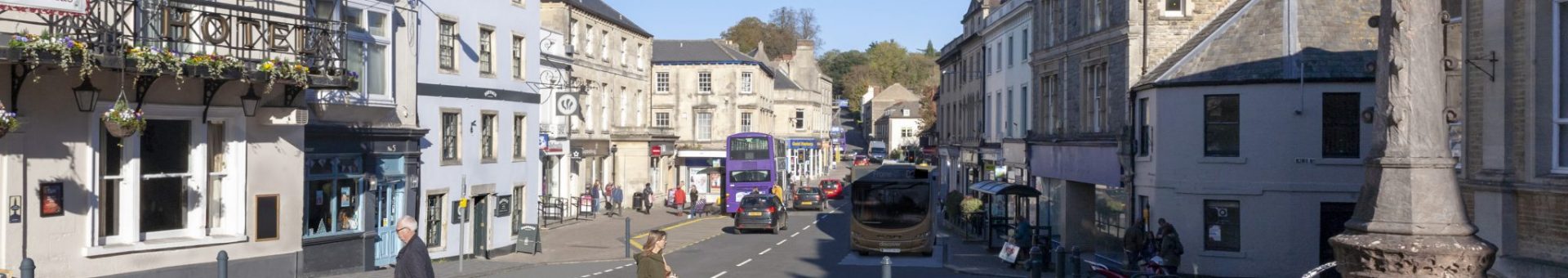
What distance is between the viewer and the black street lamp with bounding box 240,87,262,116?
1675cm

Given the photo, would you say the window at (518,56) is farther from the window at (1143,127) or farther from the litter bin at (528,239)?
the window at (1143,127)

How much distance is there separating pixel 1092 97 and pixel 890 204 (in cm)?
556

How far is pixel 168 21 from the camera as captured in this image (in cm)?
1583

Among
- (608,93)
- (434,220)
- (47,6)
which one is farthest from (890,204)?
(608,93)

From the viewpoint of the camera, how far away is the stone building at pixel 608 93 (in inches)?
1909

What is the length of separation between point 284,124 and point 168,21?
7.58 ft

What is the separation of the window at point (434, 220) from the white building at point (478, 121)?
0.07 feet

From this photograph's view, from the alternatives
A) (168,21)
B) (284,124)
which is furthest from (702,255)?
(168,21)

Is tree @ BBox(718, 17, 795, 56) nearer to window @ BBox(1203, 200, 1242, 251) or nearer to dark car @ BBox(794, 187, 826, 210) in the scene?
dark car @ BBox(794, 187, 826, 210)

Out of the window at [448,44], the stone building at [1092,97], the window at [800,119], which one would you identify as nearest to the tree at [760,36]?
the window at [800,119]

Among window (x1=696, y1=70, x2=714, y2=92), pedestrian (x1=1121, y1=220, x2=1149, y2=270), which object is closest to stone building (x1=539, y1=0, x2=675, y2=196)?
window (x1=696, y1=70, x2=714, y2=92)

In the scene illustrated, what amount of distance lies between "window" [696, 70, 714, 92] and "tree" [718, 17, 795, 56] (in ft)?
136

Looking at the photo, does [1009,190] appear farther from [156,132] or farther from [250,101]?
[156,132]

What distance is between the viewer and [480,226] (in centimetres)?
2900
